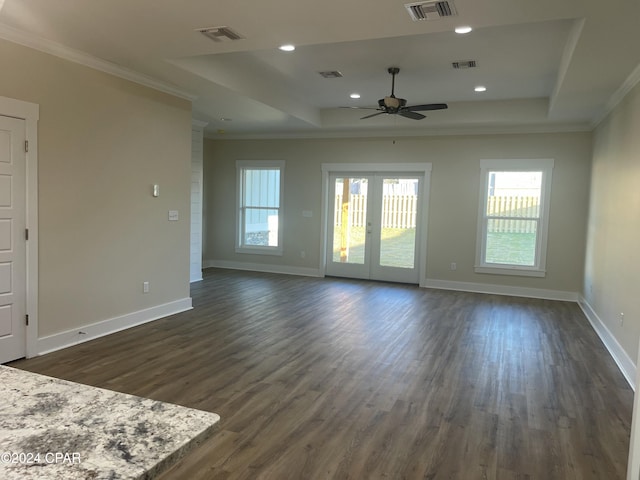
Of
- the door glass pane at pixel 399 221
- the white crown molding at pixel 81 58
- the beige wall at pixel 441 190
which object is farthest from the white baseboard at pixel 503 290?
the white crown molding at pixel 81 58

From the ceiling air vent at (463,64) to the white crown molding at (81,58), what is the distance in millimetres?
3153

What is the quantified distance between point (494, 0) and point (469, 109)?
443 cm

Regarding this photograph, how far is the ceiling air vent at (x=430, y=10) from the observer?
2.96m

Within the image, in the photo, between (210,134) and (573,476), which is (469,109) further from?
(573,476)

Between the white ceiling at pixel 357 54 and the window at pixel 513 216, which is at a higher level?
the white ceiling at pixel 357 54

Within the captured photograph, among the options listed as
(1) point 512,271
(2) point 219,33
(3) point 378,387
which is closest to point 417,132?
(1) point 512,271

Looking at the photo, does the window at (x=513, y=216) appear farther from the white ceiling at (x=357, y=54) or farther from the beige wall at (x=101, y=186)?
the beige wall at (x=101, y=186)

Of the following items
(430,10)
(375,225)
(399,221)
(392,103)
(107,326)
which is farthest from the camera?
(375,225)

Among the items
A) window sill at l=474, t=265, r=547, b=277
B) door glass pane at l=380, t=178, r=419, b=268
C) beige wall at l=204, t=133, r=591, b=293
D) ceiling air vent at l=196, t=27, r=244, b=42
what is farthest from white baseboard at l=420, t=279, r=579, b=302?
ceiling air vent at l=196, t=27, r=244, b=42

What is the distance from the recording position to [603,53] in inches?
145

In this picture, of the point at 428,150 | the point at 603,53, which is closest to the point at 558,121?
the point at 428,150

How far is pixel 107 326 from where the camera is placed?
4723 mm

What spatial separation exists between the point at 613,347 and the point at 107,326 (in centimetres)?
509

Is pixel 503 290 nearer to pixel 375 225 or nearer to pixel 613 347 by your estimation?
pixel 375 225
